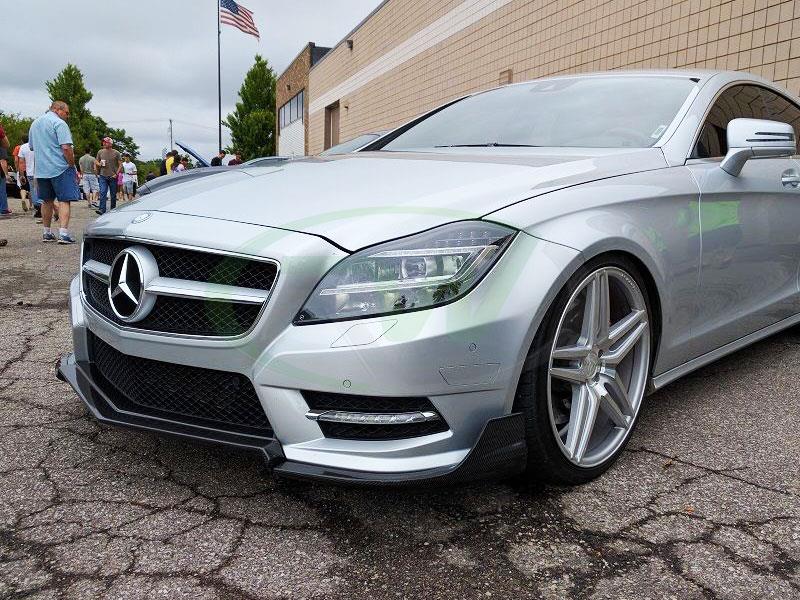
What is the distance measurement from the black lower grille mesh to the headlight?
16cm

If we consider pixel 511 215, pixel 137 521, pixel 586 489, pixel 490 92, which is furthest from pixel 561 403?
pixel 490 92

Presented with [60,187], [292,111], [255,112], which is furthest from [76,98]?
[60,187]

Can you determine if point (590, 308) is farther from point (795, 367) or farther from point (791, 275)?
point (795, 367)

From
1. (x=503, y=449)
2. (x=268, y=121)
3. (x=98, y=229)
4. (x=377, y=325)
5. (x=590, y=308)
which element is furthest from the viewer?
(x=268, y=121)

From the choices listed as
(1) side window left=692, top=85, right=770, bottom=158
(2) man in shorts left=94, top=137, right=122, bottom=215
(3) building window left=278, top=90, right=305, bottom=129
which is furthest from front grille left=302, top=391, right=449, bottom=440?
(3) building window left=278, top=90, right=305, bottom=129

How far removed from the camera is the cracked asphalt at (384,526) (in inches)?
64.3

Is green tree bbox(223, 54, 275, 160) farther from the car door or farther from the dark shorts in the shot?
the car door

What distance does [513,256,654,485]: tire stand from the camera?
1.87 m

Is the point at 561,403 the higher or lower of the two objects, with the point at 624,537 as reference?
higher

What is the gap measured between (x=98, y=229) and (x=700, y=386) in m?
2.60

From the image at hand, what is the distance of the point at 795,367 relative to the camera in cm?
345

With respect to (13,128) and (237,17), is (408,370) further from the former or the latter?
(13,128)

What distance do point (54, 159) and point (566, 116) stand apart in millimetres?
6854

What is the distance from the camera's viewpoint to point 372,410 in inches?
68.4
